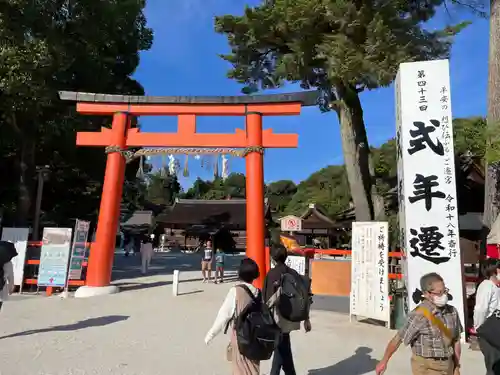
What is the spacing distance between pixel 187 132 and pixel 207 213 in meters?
20.5

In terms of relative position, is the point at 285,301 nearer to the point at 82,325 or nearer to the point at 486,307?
the point at 486,307

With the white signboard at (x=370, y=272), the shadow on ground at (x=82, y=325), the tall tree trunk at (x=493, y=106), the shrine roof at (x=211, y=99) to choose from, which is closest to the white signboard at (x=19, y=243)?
the shrine roof at (x=211, y=99)

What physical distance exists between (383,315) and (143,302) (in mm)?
4836

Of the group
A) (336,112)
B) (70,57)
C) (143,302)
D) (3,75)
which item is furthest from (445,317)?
(70,57)

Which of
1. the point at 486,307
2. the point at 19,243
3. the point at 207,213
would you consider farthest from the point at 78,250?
the point at 207,213

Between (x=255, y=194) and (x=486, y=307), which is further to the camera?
(x=255, y=194)

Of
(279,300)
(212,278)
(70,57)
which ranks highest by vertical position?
(70,57)

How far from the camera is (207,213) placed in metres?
30.1

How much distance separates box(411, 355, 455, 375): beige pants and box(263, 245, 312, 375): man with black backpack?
3.39 feet

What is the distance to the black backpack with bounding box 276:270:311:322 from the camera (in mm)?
3363

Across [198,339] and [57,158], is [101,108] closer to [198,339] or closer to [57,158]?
[57,158]

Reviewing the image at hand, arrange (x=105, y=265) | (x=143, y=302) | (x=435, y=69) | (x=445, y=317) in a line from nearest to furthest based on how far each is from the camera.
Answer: (x=445, y=317), (x=435, y=69), (x=143, y=302), (x=105, y=265)

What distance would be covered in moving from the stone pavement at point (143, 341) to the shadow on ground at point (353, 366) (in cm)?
1

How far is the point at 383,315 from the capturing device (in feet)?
21.0
